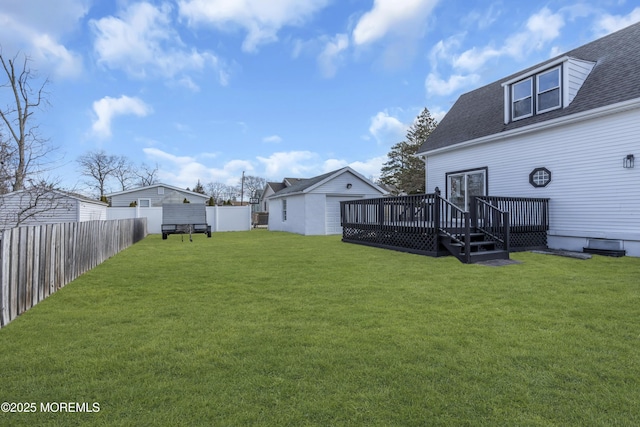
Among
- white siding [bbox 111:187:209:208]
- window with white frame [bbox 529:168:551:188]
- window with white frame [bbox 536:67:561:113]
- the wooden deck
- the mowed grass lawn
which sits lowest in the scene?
the mowed grass lawn

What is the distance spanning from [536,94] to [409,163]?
22613 millimetres

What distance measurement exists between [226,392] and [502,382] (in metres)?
1.77

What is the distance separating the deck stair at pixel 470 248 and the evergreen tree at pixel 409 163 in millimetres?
22540

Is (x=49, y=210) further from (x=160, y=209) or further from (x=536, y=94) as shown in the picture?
(x=536, y=94)

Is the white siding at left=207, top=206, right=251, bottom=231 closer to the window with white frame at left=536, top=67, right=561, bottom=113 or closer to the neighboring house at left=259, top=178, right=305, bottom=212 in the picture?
the neighboring house at left=259, top=178, right=305, bottom=212

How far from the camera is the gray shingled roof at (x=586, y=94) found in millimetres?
8172

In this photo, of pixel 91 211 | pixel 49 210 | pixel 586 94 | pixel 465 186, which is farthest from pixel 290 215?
pixel 586 94

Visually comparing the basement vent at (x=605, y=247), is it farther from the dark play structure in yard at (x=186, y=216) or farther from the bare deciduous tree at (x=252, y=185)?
the bare deciduous tree at (x=252, y=185)

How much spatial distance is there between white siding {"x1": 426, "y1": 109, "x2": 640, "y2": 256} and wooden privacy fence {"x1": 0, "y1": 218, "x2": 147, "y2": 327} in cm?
1127

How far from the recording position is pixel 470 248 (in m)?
7.49

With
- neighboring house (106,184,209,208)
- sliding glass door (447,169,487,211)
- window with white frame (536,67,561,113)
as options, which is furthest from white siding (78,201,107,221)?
window with white frame (536,67,561,113)

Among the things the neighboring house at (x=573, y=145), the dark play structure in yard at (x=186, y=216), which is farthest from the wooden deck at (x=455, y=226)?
the dark play structure in yard at (x=186, y=216)

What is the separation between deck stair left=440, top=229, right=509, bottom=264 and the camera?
7.04 metres

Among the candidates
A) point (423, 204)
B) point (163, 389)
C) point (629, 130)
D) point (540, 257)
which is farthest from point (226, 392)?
point (629, 130)
